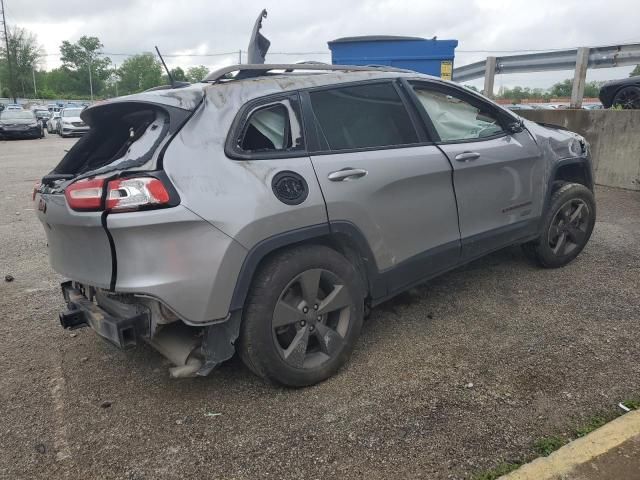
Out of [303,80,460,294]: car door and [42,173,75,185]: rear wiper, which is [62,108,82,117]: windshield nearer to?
[42,173,75,185]: rear wiper

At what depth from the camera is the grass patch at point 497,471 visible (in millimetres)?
2240

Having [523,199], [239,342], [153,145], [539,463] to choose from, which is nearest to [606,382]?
[539,463]

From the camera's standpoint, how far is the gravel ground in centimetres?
242

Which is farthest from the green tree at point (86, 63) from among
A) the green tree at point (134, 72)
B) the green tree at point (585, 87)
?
the green tree at point (585, 87)

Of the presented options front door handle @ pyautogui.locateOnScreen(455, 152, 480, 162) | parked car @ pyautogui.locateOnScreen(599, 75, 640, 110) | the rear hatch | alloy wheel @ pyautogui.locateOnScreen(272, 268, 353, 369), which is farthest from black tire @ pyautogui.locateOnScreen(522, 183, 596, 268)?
parked car @ pyautogui.locateOnScreen(599, 75, 640, 110)

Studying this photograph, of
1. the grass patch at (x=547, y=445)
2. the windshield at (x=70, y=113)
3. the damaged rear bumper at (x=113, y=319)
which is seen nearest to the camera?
the grass patch at (x=547, y=445)

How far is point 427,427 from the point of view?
2.58 metres

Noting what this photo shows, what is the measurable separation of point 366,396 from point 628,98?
8989 mm

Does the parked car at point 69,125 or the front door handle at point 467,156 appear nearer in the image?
the front door handle at point 467,156

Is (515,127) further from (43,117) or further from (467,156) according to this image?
(43,117)

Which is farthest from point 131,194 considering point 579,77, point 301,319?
point 579,77

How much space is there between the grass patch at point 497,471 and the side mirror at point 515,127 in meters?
2.63

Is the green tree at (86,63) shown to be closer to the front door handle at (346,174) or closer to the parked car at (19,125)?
the parked car at (19,125)

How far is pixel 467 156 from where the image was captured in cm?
364
